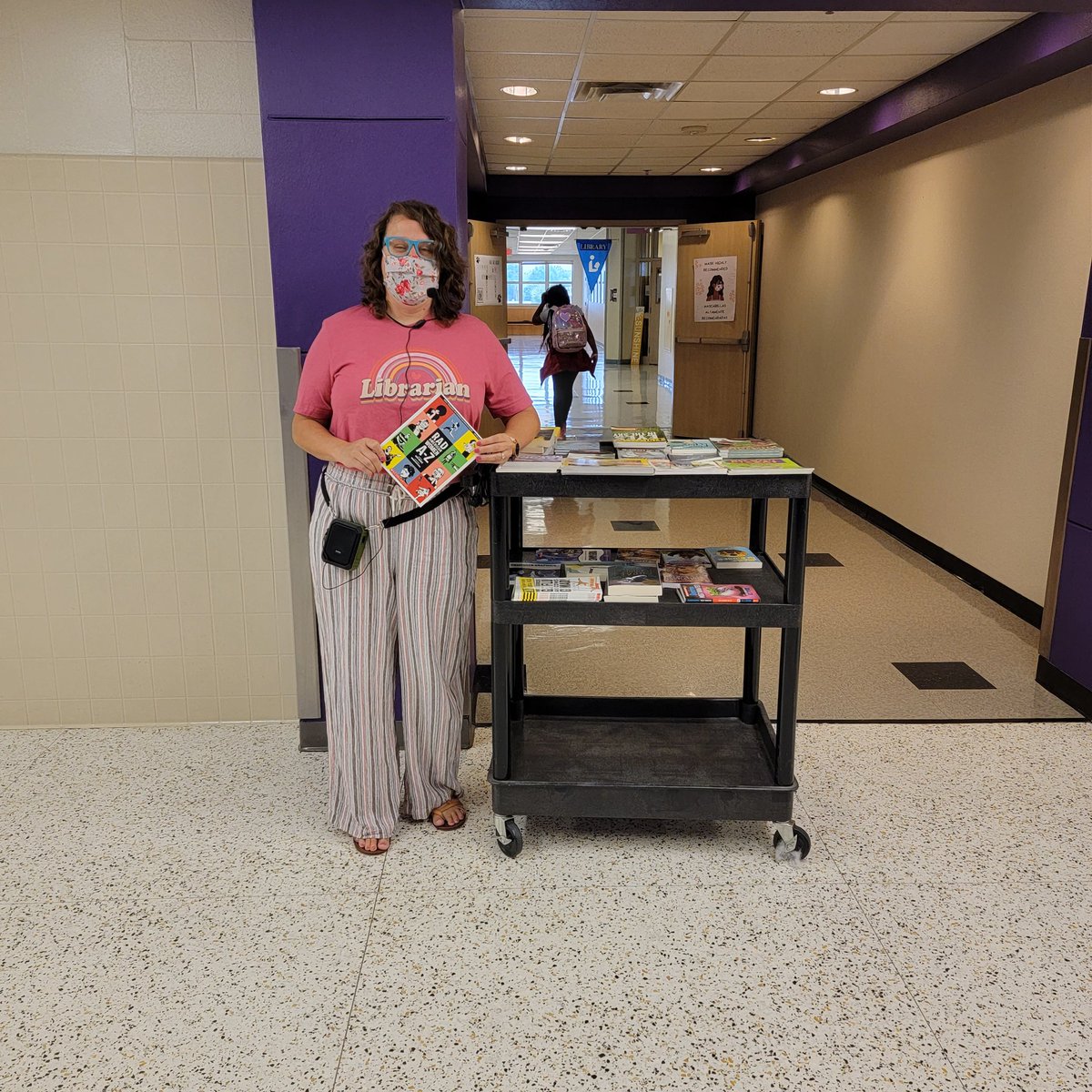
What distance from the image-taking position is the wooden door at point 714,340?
889 cm

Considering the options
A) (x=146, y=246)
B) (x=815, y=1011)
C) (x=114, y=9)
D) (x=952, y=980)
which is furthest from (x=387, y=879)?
(x=114, y=9)

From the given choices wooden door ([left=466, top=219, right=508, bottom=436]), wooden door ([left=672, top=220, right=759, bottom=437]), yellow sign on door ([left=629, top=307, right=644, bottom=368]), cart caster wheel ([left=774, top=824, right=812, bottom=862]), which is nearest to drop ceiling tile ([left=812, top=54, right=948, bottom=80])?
wooden door ([left=466, top=219, right=508, bottom=436])

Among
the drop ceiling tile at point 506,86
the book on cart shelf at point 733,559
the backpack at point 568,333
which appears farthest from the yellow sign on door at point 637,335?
the book on cart shelf at point 733,559

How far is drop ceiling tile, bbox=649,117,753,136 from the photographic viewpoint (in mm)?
5977

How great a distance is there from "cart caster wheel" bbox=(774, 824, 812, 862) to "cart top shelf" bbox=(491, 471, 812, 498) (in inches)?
35.4

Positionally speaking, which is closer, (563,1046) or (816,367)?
(563,1046)

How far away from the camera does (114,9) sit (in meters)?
2.73

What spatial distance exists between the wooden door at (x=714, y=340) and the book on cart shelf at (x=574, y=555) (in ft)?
22.6

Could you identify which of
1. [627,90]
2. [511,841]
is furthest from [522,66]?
[511,841]

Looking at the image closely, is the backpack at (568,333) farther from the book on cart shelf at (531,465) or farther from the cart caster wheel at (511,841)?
the cart caster wheel at (511,841)

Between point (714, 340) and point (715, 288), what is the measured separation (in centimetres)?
48

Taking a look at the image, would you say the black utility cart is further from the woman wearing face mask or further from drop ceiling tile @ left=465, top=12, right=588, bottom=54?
drop ceiling tile @ left=465, top=12, right=588, bottom=54

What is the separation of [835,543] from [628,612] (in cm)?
374

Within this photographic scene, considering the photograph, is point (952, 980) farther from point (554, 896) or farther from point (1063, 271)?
point (1063, 271)
